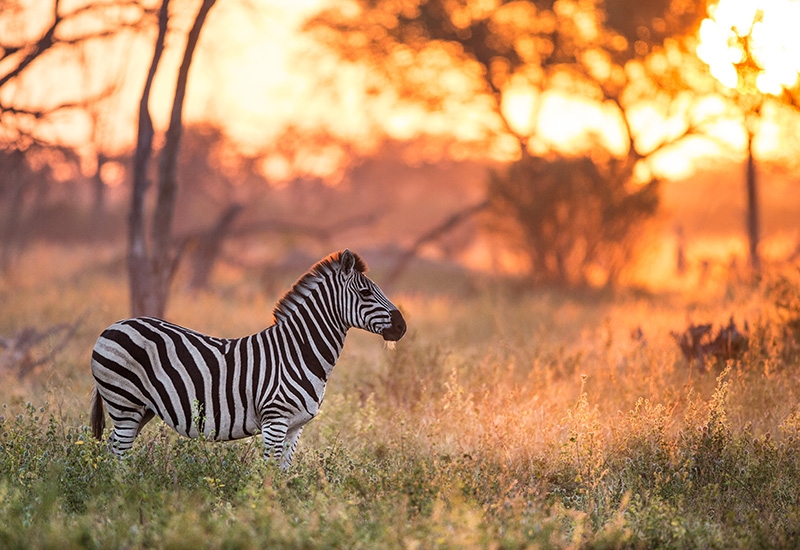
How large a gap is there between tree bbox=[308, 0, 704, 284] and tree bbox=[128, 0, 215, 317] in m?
7.67

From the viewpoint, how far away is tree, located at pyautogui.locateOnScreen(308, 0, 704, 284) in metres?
17.7

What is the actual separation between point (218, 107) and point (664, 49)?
1755 cm

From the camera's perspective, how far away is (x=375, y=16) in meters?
19.1

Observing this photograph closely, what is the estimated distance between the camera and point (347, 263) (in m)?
5.16

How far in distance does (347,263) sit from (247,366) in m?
0.91

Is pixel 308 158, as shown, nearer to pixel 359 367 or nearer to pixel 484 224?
pixel 484 224

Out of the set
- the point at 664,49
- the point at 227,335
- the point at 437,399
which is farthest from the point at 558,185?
the point at 437,399

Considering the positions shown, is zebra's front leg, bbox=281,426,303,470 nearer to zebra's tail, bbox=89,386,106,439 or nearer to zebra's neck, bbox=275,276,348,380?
zebra's neck, bbox=275,276,348,380

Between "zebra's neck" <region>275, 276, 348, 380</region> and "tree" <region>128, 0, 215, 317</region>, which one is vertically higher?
"tree" <region>128, 0, 215, 317</region>

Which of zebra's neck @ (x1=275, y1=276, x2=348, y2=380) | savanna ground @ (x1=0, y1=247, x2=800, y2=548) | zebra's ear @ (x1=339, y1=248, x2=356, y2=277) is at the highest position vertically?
zebra's ear @ (x1=339, y1=248, x2=356, y2=277)

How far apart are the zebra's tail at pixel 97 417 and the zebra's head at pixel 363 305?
5.61ft

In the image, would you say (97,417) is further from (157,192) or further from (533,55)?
(533,55)

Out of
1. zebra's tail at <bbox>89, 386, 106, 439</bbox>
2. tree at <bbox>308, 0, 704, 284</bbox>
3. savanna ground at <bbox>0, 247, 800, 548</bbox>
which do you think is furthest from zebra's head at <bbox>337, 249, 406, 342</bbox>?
tree at <bbox>308, 0, 704, 284</bbox>

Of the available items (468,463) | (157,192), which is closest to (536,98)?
(157,192)
